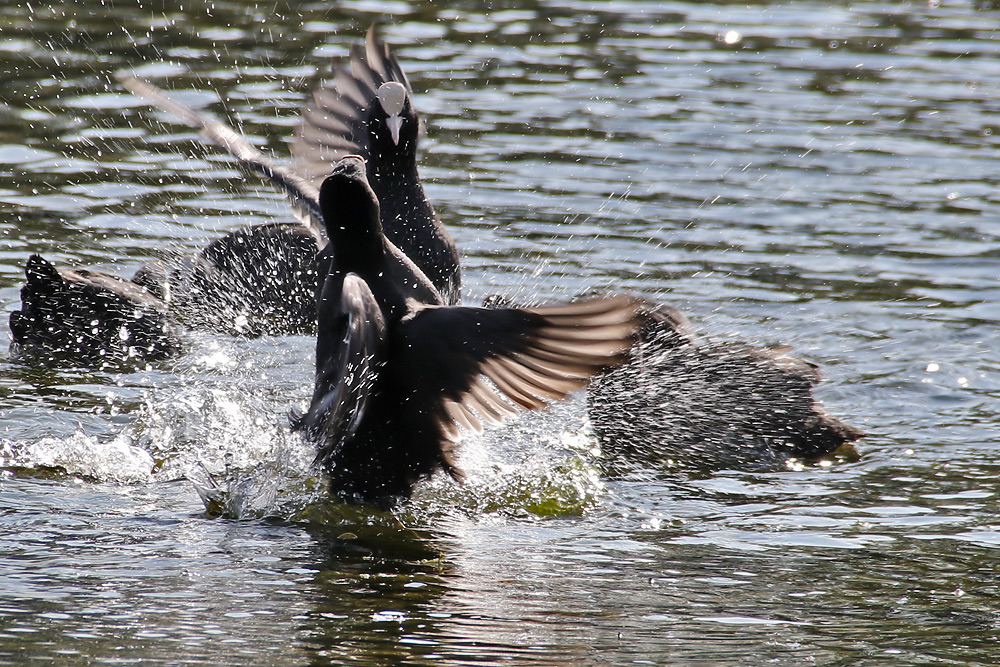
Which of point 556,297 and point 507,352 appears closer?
point 507,352

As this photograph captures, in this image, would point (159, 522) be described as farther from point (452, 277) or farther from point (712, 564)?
point (452, 277)

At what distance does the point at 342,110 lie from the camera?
6660mm

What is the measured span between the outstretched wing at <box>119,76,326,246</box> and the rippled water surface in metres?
0.66

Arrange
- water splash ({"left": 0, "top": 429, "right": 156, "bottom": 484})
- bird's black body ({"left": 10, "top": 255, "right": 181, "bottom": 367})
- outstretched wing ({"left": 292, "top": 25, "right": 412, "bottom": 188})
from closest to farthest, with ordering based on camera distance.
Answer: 1. water splash ({"left": 0, "top": 429, "right": 156, "bottom": 484})
2. bird's black body ({"left": 10, "top": 255, "right": 181, "bottom": 367})
3. outstretched wing ({"left": 292, "top": 25, "right": 412, "bottom": 188})

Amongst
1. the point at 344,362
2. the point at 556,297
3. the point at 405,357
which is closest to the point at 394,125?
the point at 556,297

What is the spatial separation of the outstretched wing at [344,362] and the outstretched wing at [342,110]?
2.32m

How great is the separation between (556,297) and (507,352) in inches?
102

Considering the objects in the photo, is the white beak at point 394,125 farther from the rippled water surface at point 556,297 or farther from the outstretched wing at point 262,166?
the rippled water surface at point 556,297

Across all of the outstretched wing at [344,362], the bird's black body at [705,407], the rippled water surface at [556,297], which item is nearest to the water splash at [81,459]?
the rippled water surface at [556,297]

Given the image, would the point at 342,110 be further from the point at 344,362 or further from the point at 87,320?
the point at 344,362

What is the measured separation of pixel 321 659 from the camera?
304cm

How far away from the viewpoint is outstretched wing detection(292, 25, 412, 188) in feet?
21.6

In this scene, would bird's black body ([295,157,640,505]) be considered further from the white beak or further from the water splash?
the white beak

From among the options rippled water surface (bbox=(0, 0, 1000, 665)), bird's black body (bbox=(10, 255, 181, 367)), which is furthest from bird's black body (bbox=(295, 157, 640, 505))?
bird's black body (bbox=(10, 255, 181, 367))
